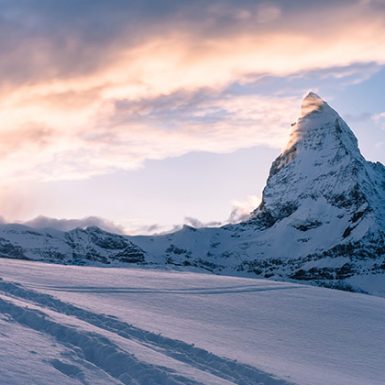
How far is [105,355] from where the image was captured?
1507 cm

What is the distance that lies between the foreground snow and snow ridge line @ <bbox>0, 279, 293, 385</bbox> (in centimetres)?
3

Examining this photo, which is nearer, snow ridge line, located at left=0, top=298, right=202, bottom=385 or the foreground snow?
snow ridge line, located at left=0, top=298, right=202, bottom=385

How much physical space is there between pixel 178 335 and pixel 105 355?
13.6 ft

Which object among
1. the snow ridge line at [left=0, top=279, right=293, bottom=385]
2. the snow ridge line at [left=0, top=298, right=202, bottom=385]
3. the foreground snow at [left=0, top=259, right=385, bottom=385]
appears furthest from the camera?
the snow ridge line at [left=0, top=279, right=293, bottom=385]

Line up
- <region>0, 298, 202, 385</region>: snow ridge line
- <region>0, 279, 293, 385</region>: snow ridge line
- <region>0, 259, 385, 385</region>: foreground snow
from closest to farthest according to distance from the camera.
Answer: <region>0, 298, 202, 385</region>: snow ridge line, <region>0, 259, 385, 385</region>: foreground snow, <region>0, 279, 293, 385</region>: snow ridge line

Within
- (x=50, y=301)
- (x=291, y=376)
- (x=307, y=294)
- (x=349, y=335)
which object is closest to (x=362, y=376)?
(x=291, y=376)

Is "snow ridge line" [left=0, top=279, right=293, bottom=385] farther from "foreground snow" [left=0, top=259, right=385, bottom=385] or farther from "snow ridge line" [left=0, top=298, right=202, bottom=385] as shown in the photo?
"snow ridge line" [left=0, top=298, right=202, bottom=385]

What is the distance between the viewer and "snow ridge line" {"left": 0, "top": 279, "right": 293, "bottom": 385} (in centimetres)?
1537

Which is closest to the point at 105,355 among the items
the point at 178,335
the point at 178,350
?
the point at 178,350

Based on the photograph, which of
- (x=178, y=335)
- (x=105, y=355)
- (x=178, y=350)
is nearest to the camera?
(x=105, y=355)

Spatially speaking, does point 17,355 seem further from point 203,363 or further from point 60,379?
point 203,363

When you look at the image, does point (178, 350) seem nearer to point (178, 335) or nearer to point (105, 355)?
point (178, 335)

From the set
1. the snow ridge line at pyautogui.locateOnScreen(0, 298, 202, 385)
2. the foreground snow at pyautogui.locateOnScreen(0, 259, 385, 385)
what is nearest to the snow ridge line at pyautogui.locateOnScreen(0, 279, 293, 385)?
the foreground snow at pyautogui.locateOnScreen(0, 259, 385, 385)

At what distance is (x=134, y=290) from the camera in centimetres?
3028
